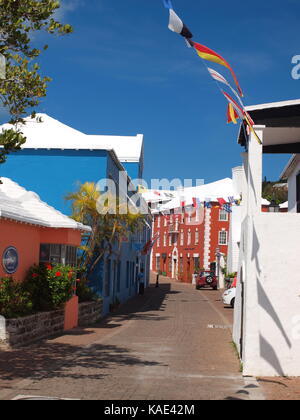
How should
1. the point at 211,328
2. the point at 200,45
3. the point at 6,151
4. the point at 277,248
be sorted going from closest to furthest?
the point at 200,45 → the point at 6,151 → the point at 277,248 → the point at 211,328

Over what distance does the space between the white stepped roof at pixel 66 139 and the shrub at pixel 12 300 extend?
13.9ft

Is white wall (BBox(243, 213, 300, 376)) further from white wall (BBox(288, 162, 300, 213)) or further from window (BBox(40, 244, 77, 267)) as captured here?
white wall (BBox(288, 162, 300, 213))

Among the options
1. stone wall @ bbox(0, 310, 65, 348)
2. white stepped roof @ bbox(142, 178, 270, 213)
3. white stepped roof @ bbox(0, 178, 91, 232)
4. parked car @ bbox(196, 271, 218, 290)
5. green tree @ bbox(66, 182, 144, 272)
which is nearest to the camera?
stone wall @ bbox(0, 310, 65, 348)

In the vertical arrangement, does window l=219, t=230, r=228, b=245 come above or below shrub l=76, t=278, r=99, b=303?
above

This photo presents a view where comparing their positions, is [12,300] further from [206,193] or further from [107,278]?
[206,193]

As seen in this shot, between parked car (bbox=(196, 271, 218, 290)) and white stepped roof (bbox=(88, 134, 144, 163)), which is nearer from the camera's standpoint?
white stepped roof (bbox=(88, 134, 144, 163))

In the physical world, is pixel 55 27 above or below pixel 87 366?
above

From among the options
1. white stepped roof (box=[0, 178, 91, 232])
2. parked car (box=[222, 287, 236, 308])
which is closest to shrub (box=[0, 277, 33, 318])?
white stepped roof (box=[0, 178, 91, 232])

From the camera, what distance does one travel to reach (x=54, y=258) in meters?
16.7

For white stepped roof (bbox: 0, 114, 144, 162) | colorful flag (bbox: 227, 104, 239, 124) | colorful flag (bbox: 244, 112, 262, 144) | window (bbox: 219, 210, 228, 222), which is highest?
white stepped roof (bbox: 0, 114, 144, 162)

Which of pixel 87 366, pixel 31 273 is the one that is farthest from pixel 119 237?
pixel 87 366

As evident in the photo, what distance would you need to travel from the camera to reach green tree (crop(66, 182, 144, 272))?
1991cm

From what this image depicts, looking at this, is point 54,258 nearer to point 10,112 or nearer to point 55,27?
point 10,112
